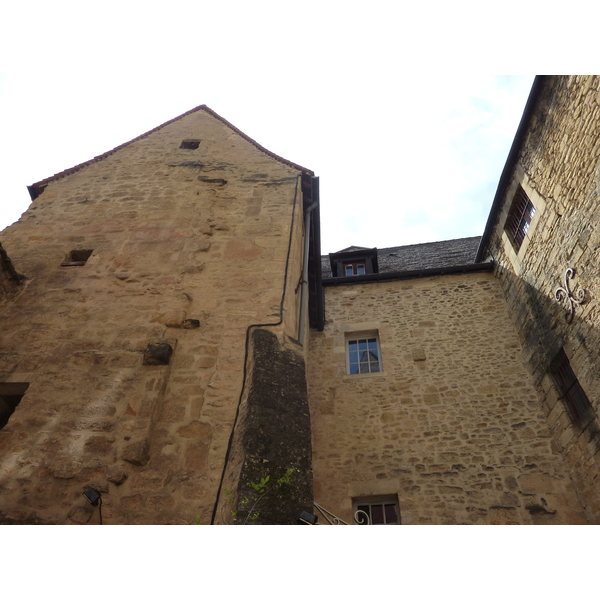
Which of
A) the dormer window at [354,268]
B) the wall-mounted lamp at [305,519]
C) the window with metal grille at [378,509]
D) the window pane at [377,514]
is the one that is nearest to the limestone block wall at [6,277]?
the wall-mounted lamp at [305,519]

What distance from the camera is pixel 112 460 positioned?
2836 millimetres

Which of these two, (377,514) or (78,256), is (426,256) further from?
(78,256)

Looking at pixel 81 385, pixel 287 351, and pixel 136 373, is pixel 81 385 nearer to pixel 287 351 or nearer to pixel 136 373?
pixel 136 373

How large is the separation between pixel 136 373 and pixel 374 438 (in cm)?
438

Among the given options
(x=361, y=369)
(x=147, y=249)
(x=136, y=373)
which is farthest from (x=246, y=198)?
(x=361, y=369)

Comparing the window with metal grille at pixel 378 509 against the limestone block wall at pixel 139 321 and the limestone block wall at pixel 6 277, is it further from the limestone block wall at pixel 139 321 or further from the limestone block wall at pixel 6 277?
the limestone block wall at pixel 6 277

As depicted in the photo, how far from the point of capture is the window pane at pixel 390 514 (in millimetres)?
5902

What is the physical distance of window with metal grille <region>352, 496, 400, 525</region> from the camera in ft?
19.5

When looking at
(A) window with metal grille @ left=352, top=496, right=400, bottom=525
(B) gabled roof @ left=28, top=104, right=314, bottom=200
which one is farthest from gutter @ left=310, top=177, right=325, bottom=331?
(A) window with metal grille @ left=352, top=496, right=400, bottom=525

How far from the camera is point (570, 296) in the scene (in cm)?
586

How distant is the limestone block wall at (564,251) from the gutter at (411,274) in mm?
1158

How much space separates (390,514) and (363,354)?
111 inches

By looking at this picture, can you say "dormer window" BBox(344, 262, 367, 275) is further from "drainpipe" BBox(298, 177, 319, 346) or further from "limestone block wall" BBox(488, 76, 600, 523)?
"drainpipe" BBox(298, 177, 319, 346)

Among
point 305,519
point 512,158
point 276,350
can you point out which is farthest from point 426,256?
point 305,519
